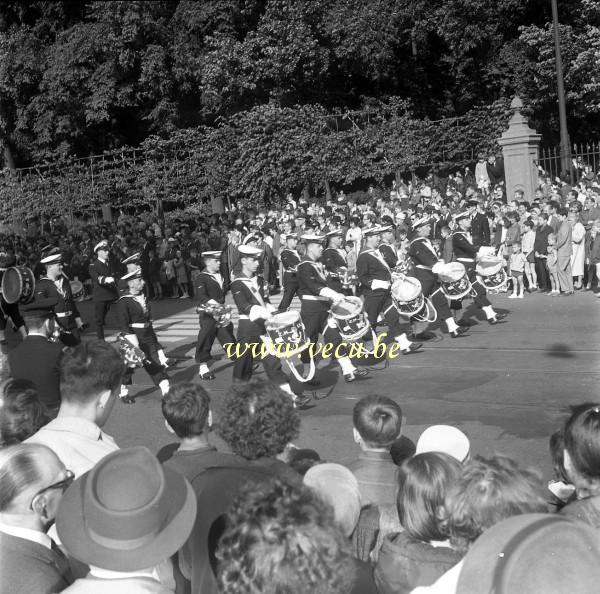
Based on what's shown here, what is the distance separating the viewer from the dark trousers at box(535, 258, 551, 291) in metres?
17.3

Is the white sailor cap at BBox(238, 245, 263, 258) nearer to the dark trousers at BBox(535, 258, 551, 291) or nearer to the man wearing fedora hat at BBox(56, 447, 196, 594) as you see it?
the man wearing fedora hat at BBox(56, 447, 196, 594)

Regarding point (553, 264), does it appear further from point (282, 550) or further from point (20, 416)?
point (282, 550)

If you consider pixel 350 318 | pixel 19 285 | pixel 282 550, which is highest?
pixel 282 550

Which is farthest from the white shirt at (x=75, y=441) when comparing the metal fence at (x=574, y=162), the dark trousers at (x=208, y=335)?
the metal fence at (x=574, y=162)

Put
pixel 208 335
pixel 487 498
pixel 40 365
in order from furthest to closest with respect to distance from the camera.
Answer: pixel 208 335, pixel 40 365, pixel 487 498

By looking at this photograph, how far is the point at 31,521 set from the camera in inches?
129

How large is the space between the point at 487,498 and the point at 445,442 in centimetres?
152

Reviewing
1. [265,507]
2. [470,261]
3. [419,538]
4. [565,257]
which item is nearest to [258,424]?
[419,538]

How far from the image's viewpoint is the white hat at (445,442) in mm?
4430

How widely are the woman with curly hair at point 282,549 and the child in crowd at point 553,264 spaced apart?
15173mm

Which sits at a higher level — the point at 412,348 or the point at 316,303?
the point at 316,303

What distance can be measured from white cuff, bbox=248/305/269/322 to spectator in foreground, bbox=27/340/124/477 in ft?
16.9

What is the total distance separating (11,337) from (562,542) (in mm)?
15376

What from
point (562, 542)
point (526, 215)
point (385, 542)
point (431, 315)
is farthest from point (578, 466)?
point (526, 215)
